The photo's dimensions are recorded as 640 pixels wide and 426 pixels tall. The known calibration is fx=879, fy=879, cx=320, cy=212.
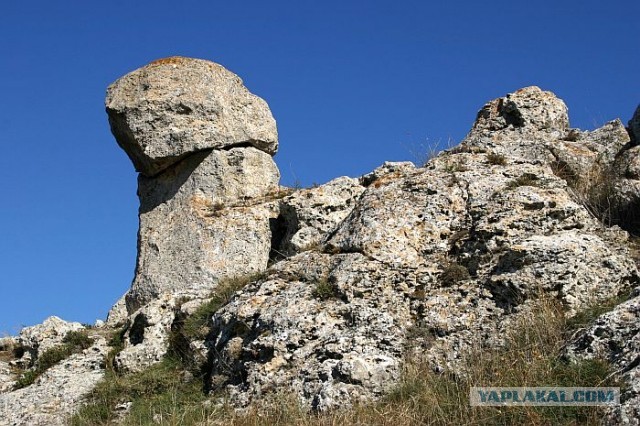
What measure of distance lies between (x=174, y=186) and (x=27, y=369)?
4887 millimetres

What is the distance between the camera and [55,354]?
12289mm

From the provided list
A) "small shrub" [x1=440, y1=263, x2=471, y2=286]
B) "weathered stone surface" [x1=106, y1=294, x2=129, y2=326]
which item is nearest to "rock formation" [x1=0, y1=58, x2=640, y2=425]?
"small shrub" [x1=440, y1=263, x2=471, y2=286]

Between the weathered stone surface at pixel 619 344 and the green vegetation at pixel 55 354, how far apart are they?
7.30 metres

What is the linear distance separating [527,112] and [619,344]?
7.19 meters

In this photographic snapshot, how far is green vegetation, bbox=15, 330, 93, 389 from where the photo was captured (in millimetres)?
11922

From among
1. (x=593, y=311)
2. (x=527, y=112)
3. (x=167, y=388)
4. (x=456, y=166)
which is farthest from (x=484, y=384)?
(x=527, y=112)

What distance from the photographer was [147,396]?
→ 10234mm

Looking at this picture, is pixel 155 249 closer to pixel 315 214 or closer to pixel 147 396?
pixel 315 214

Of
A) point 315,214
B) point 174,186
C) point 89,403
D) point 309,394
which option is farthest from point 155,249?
point 309,394

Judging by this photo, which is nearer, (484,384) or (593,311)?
(484,384)

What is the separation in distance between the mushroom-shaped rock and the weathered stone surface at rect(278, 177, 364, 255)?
229 centimetres

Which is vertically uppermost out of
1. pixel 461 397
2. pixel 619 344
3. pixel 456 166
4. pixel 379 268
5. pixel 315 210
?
pixel 315 210

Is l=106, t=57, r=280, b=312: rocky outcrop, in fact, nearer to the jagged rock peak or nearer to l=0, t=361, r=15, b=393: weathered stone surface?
l=0, t=361, r=15, b=393: weathered stone surface

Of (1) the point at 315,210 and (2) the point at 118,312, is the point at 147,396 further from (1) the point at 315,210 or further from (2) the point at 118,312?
(2) the point at 118,312
